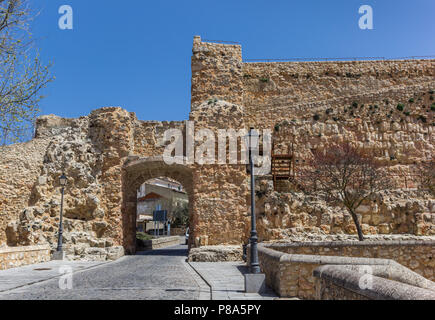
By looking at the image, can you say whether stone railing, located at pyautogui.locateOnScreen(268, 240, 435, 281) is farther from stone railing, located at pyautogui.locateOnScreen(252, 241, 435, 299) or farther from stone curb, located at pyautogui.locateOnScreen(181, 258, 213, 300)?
stone curb, located at pyautogui.locateOnScreen(181, 258, 213, 300)

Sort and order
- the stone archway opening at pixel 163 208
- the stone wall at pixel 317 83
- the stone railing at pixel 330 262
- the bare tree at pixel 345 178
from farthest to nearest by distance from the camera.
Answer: the stone archway opening at pixel 163 208 → the stone wall at pixel 317 83 → the bare tree at pixel 345 178 → the stone railing at pixel 330 262

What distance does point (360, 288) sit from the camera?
4.52 metres

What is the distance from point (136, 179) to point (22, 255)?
25.9 ft

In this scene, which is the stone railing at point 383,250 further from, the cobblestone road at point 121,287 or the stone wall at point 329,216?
the stone wall at point 329,216

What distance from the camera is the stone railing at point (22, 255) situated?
13132mm

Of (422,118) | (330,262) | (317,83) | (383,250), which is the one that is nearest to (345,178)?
(383,250)

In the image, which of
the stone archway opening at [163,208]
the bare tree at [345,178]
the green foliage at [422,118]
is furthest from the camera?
the stone archway opening at [163,208]

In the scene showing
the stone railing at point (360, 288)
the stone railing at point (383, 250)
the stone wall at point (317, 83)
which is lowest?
the stone railing at point (383, 250)

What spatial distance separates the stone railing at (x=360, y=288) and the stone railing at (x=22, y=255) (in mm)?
10785

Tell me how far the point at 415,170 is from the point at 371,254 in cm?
1413

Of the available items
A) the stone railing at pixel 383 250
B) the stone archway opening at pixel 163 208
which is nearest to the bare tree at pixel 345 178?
the stone railing at pixel 383 250

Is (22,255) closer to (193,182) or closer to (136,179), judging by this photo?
(193,182)

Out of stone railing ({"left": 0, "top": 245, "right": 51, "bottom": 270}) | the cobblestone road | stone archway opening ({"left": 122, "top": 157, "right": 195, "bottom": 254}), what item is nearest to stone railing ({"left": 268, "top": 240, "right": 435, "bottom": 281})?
the cobblestone road
